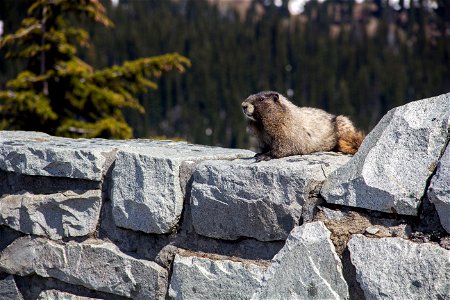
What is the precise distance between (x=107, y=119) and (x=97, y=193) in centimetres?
912

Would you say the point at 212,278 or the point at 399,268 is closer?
the point at 399,268

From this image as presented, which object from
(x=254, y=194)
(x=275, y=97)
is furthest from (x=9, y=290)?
(x=275, y=97)

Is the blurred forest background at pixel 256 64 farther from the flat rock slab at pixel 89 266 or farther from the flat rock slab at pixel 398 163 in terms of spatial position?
the flat rock slab at pixel 398 163

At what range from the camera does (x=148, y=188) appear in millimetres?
3580

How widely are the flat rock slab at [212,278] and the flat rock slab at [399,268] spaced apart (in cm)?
56

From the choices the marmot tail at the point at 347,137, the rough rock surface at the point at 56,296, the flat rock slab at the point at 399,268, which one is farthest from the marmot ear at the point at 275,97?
the rough rock surface at the point at 56,296

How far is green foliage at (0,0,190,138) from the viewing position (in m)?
12.6

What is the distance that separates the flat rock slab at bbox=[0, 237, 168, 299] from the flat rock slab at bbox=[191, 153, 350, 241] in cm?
47

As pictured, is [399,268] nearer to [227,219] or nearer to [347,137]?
[227,219]

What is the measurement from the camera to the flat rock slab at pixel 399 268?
8.84 feet

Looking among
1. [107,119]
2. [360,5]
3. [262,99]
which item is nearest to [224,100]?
[360,5]

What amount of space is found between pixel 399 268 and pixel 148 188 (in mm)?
1538

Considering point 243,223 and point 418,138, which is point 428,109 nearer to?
point 418,138

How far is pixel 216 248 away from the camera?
136 inches
